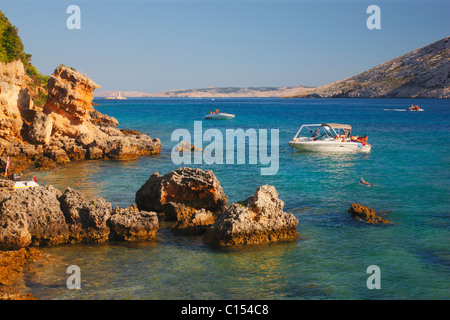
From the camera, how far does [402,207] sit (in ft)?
74.2

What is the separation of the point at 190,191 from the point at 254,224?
4.44 meters

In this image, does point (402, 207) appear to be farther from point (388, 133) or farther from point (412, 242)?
point (388, 133)

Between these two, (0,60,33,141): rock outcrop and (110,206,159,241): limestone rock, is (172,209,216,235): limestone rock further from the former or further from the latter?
(0,60,33,141): rock outcrop

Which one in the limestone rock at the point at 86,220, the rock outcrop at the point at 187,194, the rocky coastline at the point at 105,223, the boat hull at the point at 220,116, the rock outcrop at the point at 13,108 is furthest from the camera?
the boat hull at the point at 220,116

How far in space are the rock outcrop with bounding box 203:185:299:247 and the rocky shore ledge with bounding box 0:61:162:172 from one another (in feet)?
61.5

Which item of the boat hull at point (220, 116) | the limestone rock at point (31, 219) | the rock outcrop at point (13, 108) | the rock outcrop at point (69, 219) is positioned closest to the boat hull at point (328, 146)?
the rock outcrop at point (13, 108)

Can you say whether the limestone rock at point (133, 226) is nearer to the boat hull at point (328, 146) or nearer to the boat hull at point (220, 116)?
the boat hull at point (328, 146)

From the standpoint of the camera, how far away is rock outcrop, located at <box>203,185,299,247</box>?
1656 cm

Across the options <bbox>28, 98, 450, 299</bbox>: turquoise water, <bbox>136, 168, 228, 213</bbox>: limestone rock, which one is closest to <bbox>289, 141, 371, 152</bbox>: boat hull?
<bbox>28, 98, 450, 299</bbox>: turquoise water

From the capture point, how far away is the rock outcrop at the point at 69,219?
16562 mm

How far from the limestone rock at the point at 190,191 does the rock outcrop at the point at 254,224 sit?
2746mm

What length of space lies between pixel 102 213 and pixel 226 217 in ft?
15.2

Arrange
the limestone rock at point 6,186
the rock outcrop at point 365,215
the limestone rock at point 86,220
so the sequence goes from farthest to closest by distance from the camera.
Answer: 1. the rock outcrop at point 365,215
2. the limestone rock at point 6,186
3. the limestone rock at point 86,220

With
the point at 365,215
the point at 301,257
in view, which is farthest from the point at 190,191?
the point at 365,215
